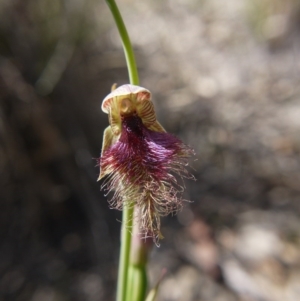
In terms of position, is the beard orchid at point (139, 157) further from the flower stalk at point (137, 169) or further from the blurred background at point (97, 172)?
the blurred background at point (97, 172)

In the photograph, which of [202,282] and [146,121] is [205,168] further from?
[146,121]

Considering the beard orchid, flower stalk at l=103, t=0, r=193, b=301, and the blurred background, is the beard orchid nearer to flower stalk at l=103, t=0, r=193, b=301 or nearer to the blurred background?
flower stalk at l=103, t=0, r=193, b=301

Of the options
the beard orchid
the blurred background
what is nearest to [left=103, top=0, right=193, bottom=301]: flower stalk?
the beard orchid

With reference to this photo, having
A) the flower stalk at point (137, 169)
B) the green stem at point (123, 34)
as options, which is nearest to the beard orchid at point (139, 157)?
the flower stalk at point (137, 169)

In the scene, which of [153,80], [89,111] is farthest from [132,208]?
[153,80]

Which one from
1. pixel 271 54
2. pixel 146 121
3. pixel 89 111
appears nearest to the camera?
pixel 146 121
